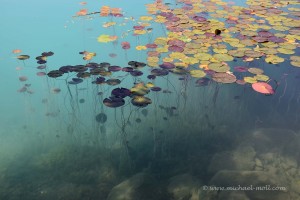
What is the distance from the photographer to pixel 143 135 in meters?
3.85

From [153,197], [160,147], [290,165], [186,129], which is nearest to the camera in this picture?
[153,197]

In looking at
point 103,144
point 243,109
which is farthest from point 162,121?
point 243,109

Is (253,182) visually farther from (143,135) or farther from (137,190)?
(143,135)

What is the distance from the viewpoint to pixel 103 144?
378 cm

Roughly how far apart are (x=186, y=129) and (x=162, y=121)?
0.36 meters

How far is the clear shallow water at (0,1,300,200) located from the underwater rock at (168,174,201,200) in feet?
0.03

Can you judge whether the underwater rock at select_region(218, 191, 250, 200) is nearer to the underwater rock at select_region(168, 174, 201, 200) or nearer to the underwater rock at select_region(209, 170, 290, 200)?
the underwater rock at select_region(209, 170, 290, 200)

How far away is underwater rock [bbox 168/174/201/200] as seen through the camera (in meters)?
2.97

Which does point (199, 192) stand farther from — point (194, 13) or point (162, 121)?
point (194, 13)

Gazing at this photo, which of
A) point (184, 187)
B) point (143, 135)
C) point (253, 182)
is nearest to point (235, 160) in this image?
point (253, 182)

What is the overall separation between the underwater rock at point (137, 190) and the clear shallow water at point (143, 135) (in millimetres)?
11

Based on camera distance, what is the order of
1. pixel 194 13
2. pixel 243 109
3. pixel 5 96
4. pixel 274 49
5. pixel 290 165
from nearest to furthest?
pixel 290 165, pixel 243 109, pixel 5 96, pixel 274 49, pixel 194 13

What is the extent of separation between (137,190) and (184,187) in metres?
0.48

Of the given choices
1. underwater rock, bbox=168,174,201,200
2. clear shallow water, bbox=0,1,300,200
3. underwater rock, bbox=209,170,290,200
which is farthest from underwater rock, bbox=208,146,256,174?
underwater rock, bbox=168,174,201,200
